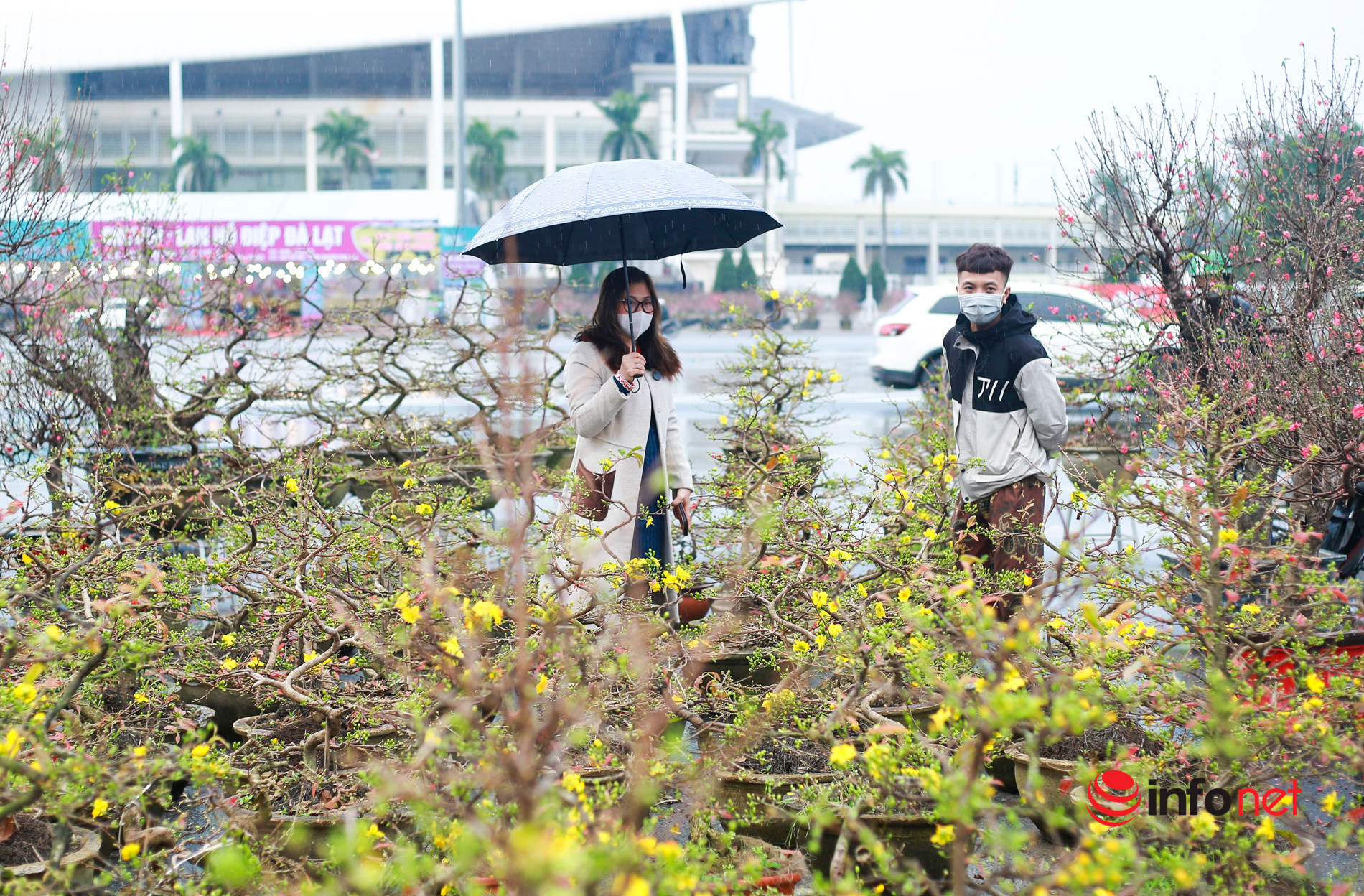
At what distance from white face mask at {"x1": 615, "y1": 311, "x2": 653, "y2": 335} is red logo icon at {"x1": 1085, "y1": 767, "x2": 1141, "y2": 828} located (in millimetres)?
2003

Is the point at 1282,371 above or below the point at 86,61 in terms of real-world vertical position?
below

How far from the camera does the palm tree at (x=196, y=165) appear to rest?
44.6 metres

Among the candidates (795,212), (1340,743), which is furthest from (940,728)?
(795,212)

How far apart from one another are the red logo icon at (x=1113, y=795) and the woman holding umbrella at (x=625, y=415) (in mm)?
1616

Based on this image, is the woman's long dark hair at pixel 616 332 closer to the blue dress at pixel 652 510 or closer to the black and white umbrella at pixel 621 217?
the black and white umbrella at pixel 621 217

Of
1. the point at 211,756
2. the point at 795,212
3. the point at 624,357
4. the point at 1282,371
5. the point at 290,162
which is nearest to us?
the point at 211,756

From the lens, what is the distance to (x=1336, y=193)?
472 centimetres

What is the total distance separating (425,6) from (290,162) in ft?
33.9

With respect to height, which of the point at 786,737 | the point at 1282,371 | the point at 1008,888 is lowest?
the point at 786,737

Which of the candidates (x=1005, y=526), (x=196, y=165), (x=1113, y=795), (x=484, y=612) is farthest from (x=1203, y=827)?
(x=196, y=165)

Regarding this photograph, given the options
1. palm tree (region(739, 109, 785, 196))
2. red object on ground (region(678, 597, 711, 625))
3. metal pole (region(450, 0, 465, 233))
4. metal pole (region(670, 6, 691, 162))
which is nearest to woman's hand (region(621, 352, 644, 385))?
red object on ground (region(678, 597, 711, 625))

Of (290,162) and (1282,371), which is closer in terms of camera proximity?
(1282,371)

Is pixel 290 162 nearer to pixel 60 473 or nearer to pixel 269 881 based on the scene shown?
pixel 60 473

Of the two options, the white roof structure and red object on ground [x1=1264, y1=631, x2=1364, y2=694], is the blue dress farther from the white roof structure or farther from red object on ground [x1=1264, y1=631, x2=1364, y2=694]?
the white roof structure
